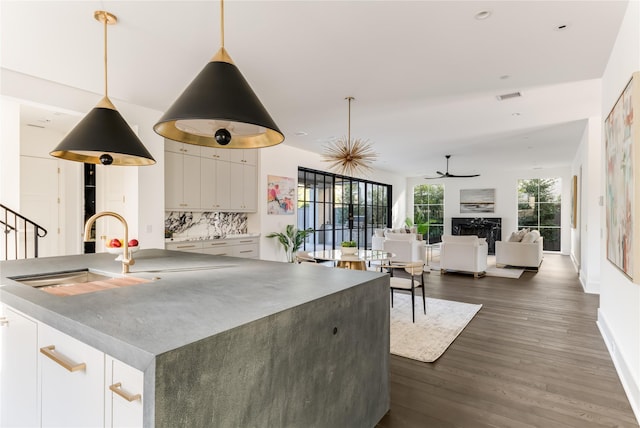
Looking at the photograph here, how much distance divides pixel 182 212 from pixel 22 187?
2.60 metres

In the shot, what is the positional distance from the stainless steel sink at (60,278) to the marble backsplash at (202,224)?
10.7 feet

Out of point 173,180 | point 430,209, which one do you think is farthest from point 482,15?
point 430,209

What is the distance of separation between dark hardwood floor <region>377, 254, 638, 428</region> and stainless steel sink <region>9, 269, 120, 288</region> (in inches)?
83.3

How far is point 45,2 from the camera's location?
8.27 feet

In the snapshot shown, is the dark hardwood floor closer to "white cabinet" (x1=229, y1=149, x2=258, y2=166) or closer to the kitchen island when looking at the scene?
the kitchen island

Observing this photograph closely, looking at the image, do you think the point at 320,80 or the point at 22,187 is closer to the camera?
the point at 320,80

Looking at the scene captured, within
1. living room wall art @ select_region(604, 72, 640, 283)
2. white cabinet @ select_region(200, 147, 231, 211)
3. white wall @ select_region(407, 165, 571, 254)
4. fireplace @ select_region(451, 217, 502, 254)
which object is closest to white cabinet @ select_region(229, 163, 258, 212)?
white cabinet @ select_region(200, 147, 231, 211)

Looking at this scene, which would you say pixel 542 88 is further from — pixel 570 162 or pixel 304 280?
pixel 570 162

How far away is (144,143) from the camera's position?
4738 mm

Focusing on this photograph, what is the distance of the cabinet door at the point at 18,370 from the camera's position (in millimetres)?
1509

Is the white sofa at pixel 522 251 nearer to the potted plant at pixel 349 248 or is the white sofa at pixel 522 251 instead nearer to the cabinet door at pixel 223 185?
the potted plant at pixel 349 248

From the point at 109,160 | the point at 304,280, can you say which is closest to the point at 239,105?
the point at 304,280

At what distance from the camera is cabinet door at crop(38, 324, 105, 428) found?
1157mm

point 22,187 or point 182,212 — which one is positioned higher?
point 22,187
